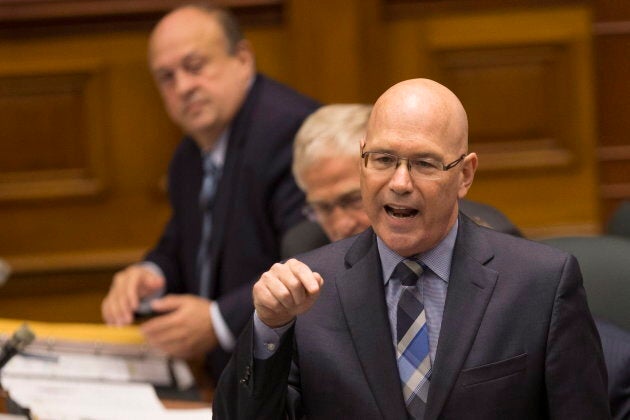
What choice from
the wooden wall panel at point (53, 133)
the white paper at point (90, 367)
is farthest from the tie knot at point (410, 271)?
the wooden wall panel at point (53, 133)

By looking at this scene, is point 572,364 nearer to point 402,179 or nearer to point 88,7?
point 402,179

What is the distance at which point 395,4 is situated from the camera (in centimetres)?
411

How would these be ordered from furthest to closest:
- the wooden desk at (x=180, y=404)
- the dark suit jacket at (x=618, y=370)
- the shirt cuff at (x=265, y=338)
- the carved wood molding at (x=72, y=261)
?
the carved wood molding at (x=72, y=261) < the wooden desk at (x=180, y=404) < the dark suit jacket at (x=618, y=370) < the shirt cuff at (x=265, y=338)

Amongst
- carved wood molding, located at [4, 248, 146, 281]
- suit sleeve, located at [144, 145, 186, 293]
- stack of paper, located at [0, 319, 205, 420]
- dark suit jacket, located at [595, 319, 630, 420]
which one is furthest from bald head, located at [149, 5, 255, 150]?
dark suit jacket, located at [595, 319, 630, 420]

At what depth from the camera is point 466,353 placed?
160 centimetres

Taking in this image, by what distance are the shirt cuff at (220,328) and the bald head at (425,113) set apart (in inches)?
Answer: 54.0

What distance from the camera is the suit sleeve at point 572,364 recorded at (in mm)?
1572

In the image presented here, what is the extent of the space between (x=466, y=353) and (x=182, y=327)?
130cm

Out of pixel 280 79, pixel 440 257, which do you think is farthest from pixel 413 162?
pixel 280 79

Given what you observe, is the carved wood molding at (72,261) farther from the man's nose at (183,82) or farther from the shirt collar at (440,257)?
the shirt collar at (440,257)

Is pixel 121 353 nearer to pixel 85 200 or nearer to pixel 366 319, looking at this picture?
pixel 366 319

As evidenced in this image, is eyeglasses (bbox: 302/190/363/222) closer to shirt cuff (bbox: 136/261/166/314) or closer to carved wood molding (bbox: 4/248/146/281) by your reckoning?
shirt cuff (bbox: 136/261/166/314)

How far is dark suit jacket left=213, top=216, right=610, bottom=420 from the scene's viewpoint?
1587 millimetres

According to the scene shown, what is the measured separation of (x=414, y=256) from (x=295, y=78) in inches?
98.0
